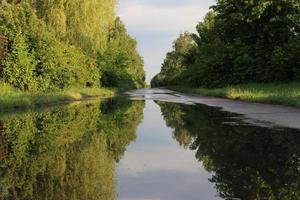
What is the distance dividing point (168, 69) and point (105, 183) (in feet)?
398

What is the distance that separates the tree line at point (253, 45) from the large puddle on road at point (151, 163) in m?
24.8

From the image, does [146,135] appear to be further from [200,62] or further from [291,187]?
[200,62]

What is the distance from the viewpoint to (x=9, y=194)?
209 inches

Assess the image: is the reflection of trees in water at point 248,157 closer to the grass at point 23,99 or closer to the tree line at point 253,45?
the grass at point 23,99

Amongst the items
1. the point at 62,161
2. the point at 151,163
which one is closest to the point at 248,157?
the point at 151,163

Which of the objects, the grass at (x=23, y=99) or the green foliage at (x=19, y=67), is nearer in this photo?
the grass at (x=23, y=99)

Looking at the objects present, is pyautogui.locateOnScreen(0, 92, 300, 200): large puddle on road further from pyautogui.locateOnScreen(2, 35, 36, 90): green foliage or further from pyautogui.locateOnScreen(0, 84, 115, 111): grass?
pyautogui.locateOnScreen(2, 35, 36, 90): green foliage

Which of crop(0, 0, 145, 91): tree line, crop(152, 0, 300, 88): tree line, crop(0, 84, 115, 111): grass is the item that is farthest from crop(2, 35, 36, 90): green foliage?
crop(152, 0, 300, 88): tree line

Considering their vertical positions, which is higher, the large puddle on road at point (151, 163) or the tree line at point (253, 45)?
the tree line at point (253, 45)

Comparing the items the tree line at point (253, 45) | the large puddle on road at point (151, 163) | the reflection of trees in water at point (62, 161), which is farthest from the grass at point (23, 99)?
the tree line at point (253, 45)

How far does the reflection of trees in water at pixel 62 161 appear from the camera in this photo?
18.0 ft

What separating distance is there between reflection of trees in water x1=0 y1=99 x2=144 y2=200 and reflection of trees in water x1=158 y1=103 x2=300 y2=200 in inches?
58.3

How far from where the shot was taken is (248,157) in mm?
7527

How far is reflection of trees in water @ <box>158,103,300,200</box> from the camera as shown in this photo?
17.6 ft
